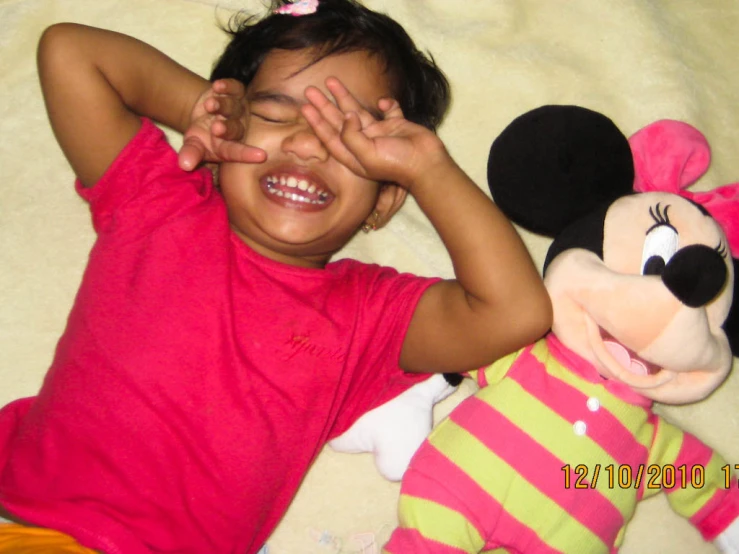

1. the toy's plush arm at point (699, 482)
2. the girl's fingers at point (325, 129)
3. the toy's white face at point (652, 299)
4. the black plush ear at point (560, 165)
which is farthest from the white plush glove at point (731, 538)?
the girl's fingers at point (325, 129)

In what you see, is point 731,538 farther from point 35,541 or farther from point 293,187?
point 35,541

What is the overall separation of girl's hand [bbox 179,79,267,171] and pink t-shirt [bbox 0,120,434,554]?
82 millimetres

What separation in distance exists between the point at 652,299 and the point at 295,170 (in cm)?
51

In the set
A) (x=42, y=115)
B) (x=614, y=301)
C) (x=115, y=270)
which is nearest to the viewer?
(x=614, y=301)

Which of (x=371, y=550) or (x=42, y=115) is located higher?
(x=42, y=115)

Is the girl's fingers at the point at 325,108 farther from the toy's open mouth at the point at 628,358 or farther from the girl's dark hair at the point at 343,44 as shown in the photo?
the toy's open mouth at the point at 628,358

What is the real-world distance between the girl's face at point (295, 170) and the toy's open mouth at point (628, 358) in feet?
1.30

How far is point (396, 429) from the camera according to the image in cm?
114

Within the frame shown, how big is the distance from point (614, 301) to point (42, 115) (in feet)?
3.34

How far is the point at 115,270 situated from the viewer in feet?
3.46

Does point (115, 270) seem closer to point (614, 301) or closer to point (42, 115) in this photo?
point (42, 115)

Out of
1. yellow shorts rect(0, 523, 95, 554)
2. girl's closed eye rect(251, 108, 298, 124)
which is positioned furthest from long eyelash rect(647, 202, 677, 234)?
yellow shorts rect(0, 523, 95, 554)

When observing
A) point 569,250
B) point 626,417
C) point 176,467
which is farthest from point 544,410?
point 176,467

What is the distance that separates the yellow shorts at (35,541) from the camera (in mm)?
944
